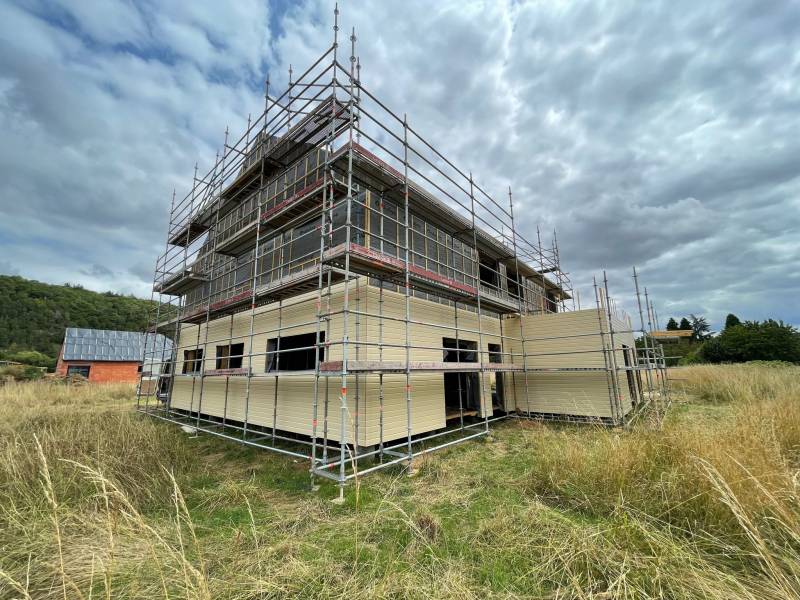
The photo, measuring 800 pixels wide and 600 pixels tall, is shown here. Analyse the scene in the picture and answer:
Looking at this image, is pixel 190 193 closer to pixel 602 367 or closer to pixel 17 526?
pixel 17 526

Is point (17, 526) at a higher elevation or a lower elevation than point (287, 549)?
higher

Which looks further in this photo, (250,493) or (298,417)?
(298,417)

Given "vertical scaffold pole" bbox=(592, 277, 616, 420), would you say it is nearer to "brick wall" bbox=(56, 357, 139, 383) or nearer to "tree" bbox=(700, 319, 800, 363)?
"tree" bbox=(700, 319, 800, 363)

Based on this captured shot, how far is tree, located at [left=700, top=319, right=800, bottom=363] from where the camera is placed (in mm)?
26047

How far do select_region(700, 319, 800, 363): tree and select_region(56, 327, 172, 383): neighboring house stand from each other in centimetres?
4610

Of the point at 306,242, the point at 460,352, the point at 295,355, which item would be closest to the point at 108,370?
the point at 295,355

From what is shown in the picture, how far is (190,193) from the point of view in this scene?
44.7ft

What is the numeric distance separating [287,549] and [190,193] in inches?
557

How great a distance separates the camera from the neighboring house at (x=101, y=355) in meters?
28.9

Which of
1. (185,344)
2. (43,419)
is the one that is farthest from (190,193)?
(43,419)

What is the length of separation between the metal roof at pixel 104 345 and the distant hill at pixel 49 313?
11.5 meters

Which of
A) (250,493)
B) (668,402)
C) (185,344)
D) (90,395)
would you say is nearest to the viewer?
(250,493)

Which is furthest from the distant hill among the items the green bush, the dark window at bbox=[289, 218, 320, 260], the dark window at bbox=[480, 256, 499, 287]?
the dark window at bbox=[480, 256, 499, 287]

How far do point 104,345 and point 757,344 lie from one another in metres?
54.6
